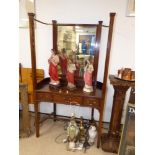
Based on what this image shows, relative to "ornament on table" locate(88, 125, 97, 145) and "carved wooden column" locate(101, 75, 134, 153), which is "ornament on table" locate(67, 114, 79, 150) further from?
"carved wooden column" locate(101, 75, 134, 153)

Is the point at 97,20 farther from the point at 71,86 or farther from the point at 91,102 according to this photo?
the point at 91,102

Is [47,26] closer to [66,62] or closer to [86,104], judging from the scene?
[66,62]

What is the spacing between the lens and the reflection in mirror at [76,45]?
250 cm

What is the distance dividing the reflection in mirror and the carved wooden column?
21.3 inches

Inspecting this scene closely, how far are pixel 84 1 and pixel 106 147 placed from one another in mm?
2070

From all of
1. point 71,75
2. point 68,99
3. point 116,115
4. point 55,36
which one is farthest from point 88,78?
point 55,36

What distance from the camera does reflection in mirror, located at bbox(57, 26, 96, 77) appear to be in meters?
2.50

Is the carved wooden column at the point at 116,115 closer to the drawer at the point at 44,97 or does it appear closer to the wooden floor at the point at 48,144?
the wooden floor at the point at 48,144

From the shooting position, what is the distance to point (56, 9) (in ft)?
8.59

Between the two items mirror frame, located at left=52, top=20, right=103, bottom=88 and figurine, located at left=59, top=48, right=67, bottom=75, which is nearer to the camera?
mirror frame, located at left=52, top=20, right=103, bottom=88

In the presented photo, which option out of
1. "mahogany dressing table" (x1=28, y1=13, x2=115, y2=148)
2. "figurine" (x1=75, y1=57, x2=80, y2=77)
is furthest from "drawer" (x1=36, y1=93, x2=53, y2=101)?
"figurine" (x1=75, y1=57, x2=80, y2=77)

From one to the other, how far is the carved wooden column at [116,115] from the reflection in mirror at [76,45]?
21.3 inches
